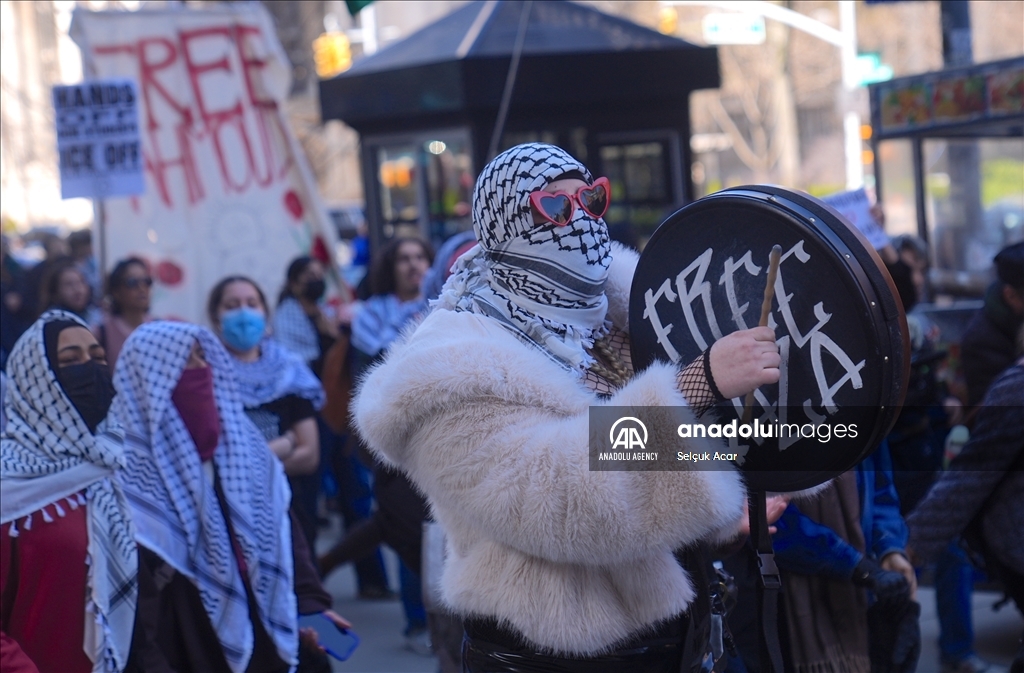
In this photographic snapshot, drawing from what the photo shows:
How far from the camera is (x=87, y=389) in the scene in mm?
3451

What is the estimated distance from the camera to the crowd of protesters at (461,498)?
228 cm

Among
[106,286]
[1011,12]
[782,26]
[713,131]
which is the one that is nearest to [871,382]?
[106,286]

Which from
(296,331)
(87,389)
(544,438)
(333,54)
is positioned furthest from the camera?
(333,54)

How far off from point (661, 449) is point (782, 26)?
28095 mm

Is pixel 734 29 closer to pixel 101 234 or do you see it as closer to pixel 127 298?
pixel 101 234

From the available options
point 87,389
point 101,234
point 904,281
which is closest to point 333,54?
point 101,234

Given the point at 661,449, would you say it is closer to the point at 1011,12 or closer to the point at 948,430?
the point at 948,430

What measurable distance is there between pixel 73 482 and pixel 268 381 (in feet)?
6.55

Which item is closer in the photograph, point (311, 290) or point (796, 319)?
point (796, 319)

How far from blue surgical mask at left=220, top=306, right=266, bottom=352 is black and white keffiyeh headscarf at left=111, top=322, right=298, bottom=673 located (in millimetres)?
1560

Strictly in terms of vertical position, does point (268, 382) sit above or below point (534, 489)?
below

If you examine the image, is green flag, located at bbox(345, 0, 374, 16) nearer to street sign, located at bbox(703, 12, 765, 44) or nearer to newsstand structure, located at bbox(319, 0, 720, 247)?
newsstand structure, located at bbox(319, 0, 720, 247)

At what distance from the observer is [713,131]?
1602 inches

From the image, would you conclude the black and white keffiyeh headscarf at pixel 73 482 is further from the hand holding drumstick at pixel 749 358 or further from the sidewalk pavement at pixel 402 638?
the sidewalk pavement at pixel 402 638
